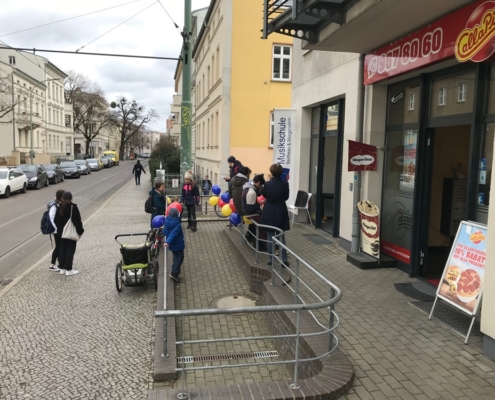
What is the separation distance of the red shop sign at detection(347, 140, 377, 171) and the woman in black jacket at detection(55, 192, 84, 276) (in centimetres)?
534

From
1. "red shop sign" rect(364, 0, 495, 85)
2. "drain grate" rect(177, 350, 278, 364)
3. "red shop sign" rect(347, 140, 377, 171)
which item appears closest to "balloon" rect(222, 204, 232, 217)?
"red shop sign" rect(347, 140, 377, 171)

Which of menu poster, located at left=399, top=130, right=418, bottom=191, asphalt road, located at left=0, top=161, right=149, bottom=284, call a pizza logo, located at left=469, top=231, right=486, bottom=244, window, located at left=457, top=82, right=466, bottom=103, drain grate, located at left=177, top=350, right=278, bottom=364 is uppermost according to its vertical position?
window, located at left=457, top=82, right=466, bottom=103

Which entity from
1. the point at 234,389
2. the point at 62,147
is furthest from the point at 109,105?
the point at 234,389

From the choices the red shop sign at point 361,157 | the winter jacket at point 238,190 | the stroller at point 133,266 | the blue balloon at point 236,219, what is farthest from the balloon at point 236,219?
the red shop sign at point 361,157

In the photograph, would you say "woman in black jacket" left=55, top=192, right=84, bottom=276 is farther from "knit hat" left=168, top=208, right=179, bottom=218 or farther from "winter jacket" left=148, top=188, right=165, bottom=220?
"knit hat" left=168, top=208, right=179, bottom=218

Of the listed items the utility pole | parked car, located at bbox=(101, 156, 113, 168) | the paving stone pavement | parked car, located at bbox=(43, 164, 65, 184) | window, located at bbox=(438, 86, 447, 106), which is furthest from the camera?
parked car, located at bbox=(101, 156, 113, 168)

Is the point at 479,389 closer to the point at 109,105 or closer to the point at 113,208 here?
the point at 113,208

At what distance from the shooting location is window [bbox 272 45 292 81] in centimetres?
2226

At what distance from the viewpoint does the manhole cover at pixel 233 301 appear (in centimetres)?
693

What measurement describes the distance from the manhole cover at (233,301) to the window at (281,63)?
16888 millimetres

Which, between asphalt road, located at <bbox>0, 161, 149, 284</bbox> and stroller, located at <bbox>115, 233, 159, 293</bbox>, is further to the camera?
asphalt road, located at <bbox>0, 161, 149, 284</bbox>

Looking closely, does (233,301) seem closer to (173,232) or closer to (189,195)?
(173,232)

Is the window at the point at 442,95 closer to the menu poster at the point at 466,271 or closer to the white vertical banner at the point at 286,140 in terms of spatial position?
the menu poster at the point at 466,271

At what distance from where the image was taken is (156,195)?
9.89 m
